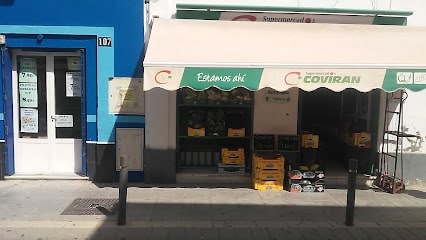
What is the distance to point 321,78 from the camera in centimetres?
673

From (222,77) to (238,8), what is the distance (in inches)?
82.2

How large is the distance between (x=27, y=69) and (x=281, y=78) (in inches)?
205

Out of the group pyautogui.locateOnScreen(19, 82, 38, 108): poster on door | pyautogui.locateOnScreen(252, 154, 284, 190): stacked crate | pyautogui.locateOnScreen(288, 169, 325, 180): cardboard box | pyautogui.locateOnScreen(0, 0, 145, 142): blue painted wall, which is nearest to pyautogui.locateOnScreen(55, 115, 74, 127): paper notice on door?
pyautogui.locateOnScreen(19, 82, 38, 108): poster on door

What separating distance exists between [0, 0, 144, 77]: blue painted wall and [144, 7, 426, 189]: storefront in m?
0.70

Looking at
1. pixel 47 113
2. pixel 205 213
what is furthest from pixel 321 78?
pixel 47 113

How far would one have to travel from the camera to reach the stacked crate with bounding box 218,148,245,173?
8570 millimetres

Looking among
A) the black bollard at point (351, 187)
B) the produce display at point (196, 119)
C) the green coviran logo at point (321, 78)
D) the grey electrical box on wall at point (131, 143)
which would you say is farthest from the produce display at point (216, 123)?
the black bollard at point (351, 187)

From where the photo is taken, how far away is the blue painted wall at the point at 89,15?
8.10 m

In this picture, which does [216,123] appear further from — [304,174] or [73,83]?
[73,83]

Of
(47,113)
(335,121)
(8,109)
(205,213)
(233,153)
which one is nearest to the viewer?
(205,213)

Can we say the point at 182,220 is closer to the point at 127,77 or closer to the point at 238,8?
the point at 127,77

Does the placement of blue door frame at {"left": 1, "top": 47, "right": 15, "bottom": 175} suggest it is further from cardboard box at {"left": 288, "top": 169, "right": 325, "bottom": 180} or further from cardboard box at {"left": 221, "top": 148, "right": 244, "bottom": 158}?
cardboard box at {"left": 288, "top": 169, "right": 325, "bottom": 180}

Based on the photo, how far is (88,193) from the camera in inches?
306

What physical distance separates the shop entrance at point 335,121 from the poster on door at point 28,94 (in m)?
5.44
